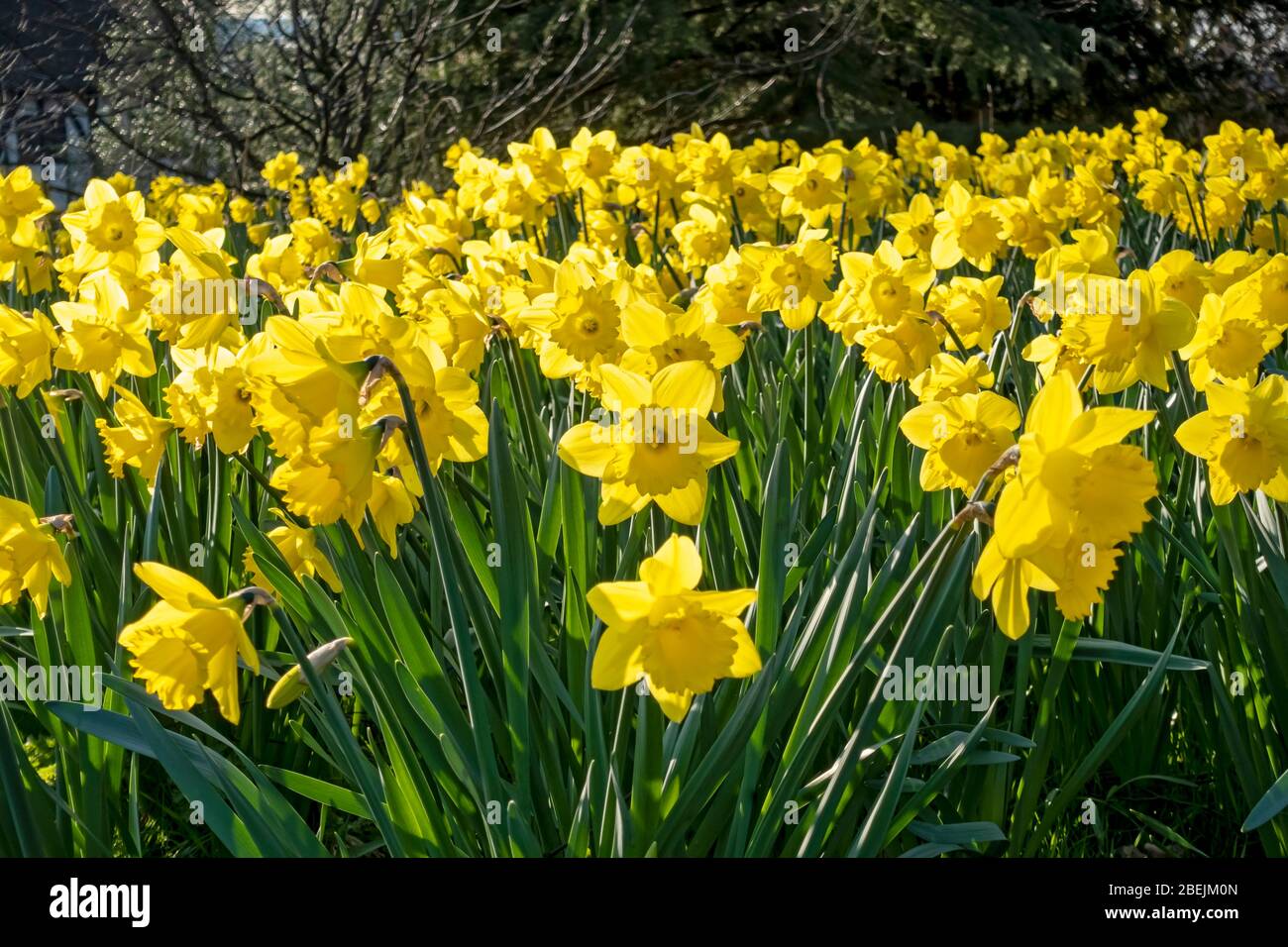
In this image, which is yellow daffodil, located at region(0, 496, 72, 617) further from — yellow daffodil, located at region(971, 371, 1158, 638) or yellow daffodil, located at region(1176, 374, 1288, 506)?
yellow daffodil, located at region(1176, 374, 1288, 506)

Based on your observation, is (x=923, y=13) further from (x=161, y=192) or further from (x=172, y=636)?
(x=172, y=636)

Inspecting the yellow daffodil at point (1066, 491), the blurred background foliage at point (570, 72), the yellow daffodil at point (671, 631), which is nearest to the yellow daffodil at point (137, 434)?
the yellow daffodil at point (671, 631)

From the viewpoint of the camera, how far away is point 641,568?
112cm

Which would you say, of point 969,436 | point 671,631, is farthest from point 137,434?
point 969,436

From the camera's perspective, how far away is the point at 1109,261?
2.13 m

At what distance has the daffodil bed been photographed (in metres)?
1.30

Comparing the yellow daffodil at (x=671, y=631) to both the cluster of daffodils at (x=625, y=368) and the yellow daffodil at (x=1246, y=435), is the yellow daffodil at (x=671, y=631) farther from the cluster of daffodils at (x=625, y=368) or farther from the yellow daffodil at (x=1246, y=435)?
the yellow daffodil at (x=1246, y=435)

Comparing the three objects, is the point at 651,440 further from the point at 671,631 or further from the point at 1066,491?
the point at 1066,491

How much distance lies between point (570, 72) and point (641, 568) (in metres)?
7.54

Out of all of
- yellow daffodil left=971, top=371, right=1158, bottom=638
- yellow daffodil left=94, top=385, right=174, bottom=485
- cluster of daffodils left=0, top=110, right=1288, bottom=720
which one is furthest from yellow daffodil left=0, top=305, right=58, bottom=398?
yellow daffodil left=971, top=371, right=1158, bottom=638

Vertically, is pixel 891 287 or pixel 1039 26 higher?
pixel 1039 26

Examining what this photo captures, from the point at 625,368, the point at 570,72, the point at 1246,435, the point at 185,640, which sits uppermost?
the point at 570,72
